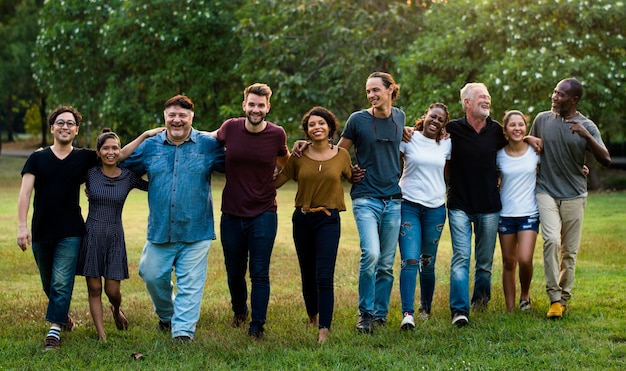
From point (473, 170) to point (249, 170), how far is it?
6.63ft

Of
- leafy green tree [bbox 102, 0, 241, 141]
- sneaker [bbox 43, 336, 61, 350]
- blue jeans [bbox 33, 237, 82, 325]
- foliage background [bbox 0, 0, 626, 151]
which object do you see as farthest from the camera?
leafy green tree [bbox 102, 0, 241, 141]

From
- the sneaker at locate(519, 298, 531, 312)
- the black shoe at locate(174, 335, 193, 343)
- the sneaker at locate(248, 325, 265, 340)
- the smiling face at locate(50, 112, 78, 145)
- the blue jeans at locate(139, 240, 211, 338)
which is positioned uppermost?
the smiling face at locate(50, 112, 78, 145)

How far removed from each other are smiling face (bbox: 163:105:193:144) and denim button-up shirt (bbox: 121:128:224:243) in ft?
0.24

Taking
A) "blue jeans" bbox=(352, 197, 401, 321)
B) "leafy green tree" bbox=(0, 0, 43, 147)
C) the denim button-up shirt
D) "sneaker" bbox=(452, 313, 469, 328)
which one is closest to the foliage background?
"leafy green tree" bbox=(0, 0, 43, 147)

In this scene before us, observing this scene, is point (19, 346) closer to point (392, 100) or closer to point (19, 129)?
point (392, 100)

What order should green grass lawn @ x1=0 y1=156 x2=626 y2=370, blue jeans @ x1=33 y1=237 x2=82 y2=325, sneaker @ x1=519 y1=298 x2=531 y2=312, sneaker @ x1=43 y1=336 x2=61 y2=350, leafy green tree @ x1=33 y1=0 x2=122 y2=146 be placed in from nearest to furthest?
1. green grass lawn @ x1=0 y1=156 x2=626 y2=370
2. sneaker @ x1=43 y1=336 x2=61 y2=350
3. blue jeans @ x1=33 y1=237 x2=82 y2=325
4. sneaker @ x1=519 y1=298 x2=531 y2=312
5. leafy green tree @ x1=33 y1=0 x2=122 y2=146

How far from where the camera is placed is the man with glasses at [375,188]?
670 cm

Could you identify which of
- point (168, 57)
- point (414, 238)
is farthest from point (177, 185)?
point (168, 57)

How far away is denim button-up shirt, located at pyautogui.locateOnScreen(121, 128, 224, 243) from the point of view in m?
6.53

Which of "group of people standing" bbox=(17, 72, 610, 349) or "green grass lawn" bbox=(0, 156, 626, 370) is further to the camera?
"group of people standing" bbox=(17, 72, 610, 349)

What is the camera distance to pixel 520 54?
21531 mm

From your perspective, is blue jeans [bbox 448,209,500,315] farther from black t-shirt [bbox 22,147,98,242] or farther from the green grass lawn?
black t-shirt [bbox 22,147,98,242]

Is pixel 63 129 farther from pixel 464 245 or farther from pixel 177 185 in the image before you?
pixel 464 245

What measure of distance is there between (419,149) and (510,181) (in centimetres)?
96
